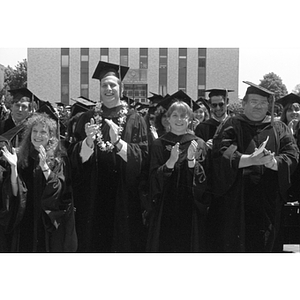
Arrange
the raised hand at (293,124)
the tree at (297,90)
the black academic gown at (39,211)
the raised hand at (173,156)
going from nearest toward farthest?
the raised hand at (173,156) → the black academic gown at (39,211) → the tree at (297,90) → the raised hand at (293,124)

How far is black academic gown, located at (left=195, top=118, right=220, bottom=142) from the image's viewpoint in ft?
19.6

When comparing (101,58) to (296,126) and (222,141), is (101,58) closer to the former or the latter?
(222,141)

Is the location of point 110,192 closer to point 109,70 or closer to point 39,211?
point 39,211

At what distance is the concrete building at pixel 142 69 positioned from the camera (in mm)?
5922

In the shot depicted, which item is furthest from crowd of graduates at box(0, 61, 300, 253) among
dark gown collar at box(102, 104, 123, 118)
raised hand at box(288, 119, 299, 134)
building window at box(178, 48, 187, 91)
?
raised hand at box(288, 119, 299, 134)

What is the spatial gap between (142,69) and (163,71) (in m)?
0.21

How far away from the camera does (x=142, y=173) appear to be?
5922mm

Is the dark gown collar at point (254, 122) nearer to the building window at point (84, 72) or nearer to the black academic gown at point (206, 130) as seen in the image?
the black academic gown at point (206, 130)

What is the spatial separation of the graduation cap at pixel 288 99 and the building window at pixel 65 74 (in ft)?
6.80

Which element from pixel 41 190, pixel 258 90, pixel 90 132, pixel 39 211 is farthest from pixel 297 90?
pixel 39 211

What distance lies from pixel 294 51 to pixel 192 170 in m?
1.49

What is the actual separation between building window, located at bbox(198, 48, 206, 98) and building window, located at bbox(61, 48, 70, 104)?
4.17 feet

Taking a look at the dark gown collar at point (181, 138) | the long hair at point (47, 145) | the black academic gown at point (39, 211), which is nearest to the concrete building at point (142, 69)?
the long hair at point (47, 145)

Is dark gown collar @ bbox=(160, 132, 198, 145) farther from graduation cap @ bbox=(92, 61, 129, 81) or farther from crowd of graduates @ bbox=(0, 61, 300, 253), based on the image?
graduation cap @ bbox=(92, 61, 129, 81)
